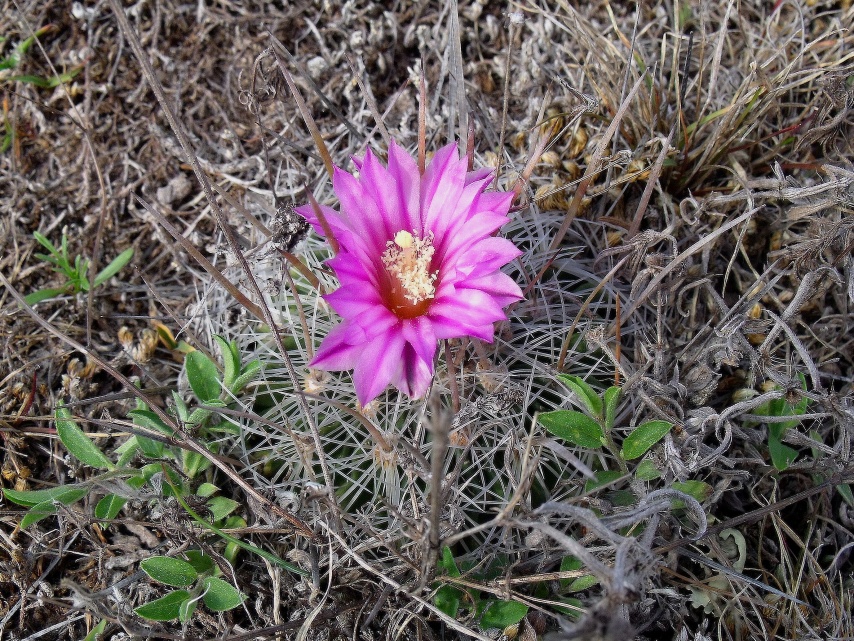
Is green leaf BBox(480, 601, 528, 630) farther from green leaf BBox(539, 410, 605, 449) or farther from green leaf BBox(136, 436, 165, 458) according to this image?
green leaf BBox(136, 436, 165, 458)

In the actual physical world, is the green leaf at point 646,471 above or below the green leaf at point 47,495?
below

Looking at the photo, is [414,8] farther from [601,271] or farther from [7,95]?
[7,95]

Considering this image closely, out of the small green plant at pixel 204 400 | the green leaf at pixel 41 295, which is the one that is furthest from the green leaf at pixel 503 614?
the green leaf at pixel 41 295

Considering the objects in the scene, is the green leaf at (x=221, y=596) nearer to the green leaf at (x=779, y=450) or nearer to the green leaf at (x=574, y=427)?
the green leaf at (x=574, y=427)

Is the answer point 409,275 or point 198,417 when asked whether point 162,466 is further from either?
point 409,275

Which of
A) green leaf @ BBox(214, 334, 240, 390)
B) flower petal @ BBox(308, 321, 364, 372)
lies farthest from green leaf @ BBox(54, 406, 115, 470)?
flower petal @ BBox(308, 321, 364, 372)

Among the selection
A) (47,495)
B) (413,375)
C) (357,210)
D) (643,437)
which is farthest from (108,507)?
(643,437)

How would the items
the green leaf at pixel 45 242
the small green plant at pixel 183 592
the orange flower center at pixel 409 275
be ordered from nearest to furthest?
the small green plant at pixel 183 592 → the orange flower center at pixel 409 275 → the green leaf at pixel 45 242
